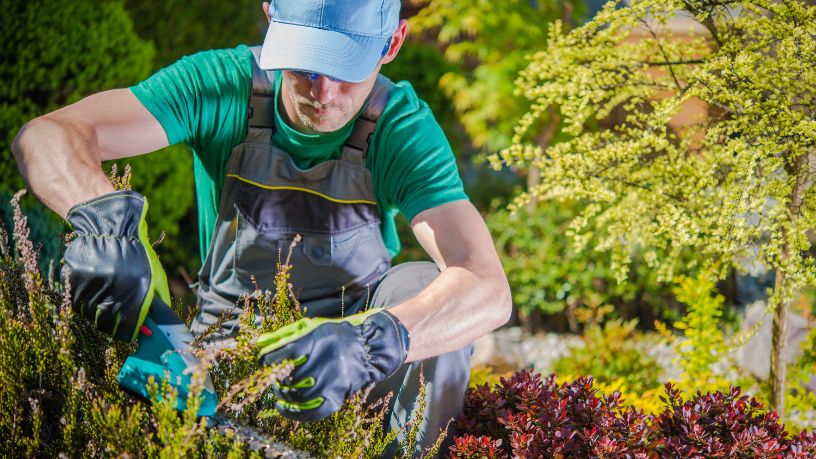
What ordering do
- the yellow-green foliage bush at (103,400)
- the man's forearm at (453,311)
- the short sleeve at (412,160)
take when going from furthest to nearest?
the short sleeve at (412,160) → the man's forearm at (453,311) → the yellow-green foliage bush at (103,400)

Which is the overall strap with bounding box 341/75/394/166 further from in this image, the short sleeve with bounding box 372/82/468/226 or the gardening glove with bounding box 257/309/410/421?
the gardening glove with bounding box 257/309/410/421

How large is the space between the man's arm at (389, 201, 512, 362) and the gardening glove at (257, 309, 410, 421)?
124 mm

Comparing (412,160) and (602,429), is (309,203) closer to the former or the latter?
(412,160)

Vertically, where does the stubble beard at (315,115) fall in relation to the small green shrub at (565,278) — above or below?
above

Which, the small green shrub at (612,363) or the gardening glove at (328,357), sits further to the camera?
the small green shrub at (612,363)

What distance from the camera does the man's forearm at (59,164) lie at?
2.02 meters

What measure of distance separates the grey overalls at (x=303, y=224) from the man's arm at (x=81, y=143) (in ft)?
1.09

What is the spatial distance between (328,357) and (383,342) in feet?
0.52

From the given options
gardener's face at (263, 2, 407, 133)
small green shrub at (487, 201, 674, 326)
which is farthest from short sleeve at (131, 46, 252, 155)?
small green shrub at (487, 201, 674, 326)

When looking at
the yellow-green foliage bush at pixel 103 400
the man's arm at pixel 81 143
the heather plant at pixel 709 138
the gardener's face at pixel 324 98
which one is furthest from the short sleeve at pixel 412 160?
the man's arm at pixel 81 143

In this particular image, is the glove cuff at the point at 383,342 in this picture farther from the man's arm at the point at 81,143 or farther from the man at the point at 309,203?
the man's arm at the point at 81,143

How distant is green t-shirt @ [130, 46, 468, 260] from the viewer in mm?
2455

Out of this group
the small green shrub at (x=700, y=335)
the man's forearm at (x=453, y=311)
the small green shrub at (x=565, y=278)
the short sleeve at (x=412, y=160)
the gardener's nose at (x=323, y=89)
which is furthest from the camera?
the small green shrub at (x=565, y=278)

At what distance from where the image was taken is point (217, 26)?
6562 millimetres
